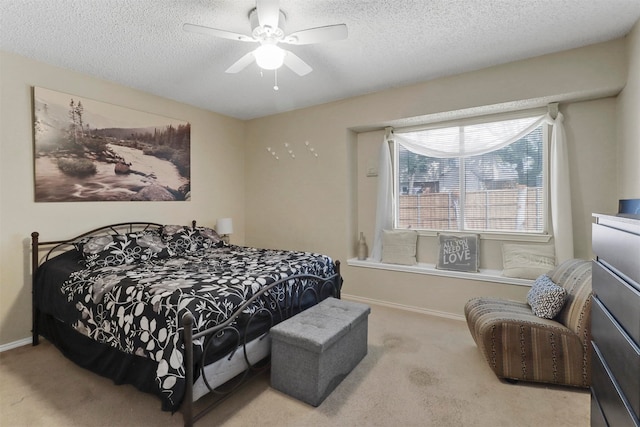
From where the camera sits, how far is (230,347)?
1.94 metres

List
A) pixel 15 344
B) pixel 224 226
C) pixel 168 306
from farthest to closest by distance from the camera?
pixel 224 226 → pixel 15 344 → pixel 168 306

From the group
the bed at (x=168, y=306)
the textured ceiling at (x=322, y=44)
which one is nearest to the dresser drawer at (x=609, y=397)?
the bed at (x=168, y=306)

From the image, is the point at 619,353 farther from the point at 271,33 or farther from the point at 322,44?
the point at 322,44

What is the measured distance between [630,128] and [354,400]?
3.08m

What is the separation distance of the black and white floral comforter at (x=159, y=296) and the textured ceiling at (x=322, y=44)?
76.2 inches

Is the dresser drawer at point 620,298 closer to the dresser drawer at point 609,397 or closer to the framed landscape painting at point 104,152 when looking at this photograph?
the dresser drawer at point 609,397

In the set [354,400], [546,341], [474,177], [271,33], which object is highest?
[271,33]

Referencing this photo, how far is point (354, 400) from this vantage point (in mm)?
2029

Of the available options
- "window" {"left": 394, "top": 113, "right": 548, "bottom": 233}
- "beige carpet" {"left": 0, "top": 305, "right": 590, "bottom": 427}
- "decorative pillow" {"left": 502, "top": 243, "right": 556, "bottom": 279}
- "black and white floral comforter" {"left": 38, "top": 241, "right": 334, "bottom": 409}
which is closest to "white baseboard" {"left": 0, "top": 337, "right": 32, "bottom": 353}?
"beige carpet" {"left": 0, "top": 305, "right": 590, "bottom": 427}

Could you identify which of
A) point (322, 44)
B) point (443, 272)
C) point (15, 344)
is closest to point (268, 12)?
point (322, 44)

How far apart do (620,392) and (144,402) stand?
2425 mm

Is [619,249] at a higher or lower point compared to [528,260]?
higher

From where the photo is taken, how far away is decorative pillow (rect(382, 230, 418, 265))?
12.8ft

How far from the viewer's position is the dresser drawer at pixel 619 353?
83 centimetres
